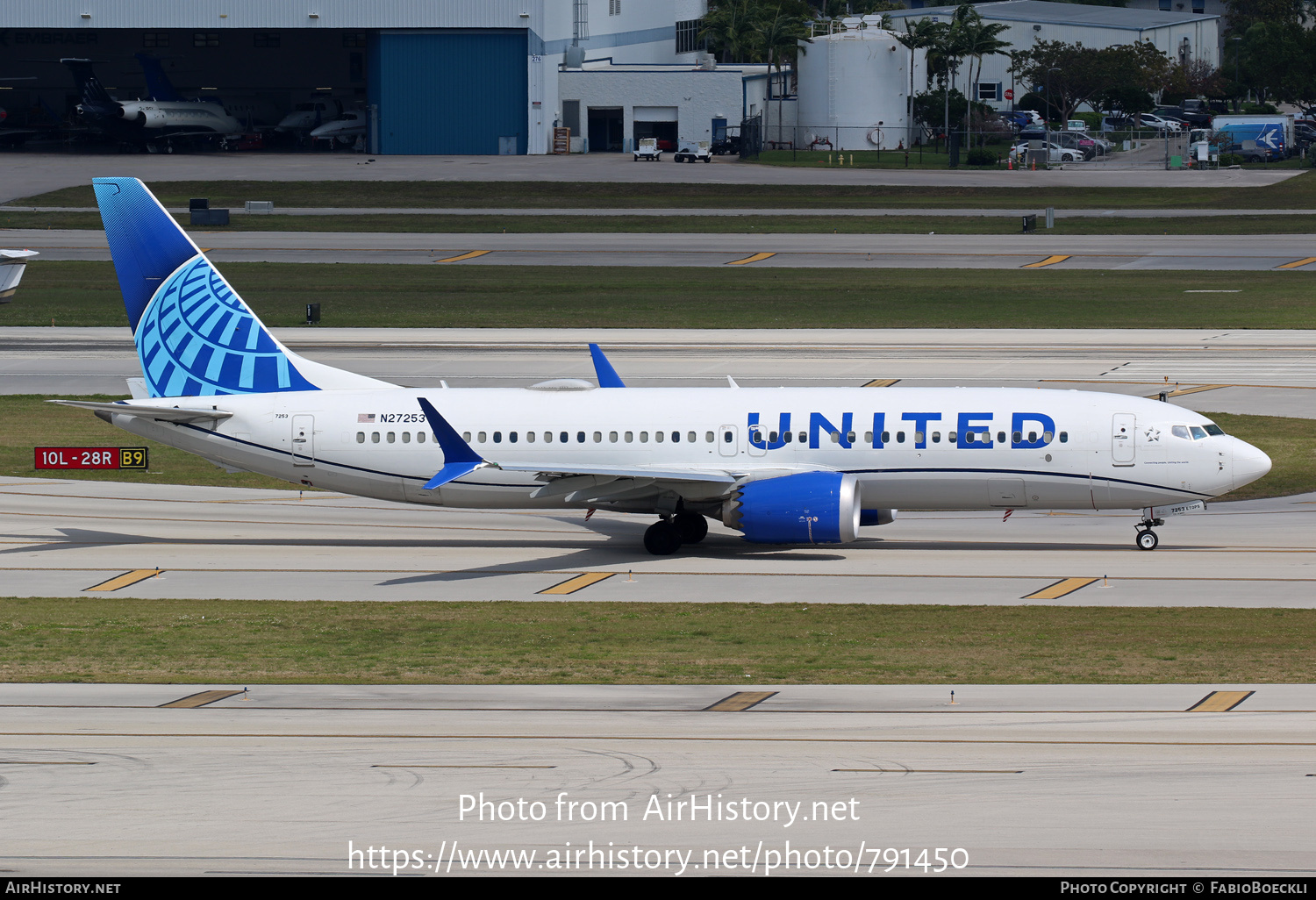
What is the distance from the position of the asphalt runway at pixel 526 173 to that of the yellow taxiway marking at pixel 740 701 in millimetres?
104683

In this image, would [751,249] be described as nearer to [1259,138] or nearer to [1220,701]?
[1259,138]

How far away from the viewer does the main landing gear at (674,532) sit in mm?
36688

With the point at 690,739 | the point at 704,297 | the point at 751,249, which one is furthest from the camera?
the point at 751,249

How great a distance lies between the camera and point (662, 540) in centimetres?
3666

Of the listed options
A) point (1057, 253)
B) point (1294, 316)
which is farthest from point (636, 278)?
point (1294, 316)

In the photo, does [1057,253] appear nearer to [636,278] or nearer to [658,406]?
[636,278]

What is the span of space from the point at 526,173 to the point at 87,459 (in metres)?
90.5

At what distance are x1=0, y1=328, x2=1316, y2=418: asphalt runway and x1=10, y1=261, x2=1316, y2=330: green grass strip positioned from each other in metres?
2.76

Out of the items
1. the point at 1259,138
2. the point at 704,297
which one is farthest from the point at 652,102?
the point at 704,297

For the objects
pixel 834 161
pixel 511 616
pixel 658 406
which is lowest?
pixel 511 616

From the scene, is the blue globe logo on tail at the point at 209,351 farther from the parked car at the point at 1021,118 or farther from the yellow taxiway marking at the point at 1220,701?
the parked car at the point at 1021,118

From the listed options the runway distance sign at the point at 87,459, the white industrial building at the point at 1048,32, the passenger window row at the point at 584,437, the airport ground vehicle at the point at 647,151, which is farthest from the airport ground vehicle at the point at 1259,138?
the runway distance sign at the point at 87,459

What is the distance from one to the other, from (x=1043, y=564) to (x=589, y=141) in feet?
435

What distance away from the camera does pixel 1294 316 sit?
72.2 m
